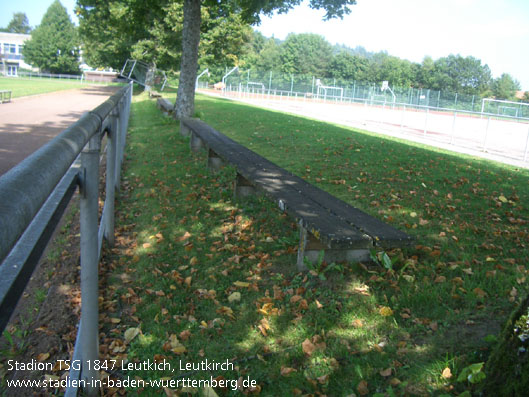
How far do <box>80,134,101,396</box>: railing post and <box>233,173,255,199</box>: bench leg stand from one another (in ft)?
11.7

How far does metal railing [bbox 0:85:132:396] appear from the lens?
40.4 inches

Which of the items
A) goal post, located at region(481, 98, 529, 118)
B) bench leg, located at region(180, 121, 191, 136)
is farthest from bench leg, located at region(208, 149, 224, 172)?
goal post, located at region(481, 98, 529, 118)

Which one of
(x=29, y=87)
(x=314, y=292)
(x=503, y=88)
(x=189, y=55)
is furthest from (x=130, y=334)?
(x=503, y=88)

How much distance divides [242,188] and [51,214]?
15.1 feet

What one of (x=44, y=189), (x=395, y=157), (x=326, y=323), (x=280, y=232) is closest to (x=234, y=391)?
(x=326, y=323)

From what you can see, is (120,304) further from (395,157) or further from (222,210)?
(395,157)

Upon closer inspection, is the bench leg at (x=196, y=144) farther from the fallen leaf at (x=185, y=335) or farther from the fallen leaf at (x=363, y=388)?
the fallen leaf at (x=363, y=388)

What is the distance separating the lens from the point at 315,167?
8312mm

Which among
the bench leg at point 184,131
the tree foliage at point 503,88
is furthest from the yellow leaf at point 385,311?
the tree foliage at point 503,88

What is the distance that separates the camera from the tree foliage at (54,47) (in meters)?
75.8

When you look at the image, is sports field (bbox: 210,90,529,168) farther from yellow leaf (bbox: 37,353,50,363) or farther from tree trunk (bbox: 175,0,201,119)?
yellow leaf (bbox: 37,353,50,363)

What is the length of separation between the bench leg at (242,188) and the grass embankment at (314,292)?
0.51 feet

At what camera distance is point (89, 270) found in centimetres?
256

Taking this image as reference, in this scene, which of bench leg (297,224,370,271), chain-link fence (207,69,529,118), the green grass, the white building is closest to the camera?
bench leg (297,224,370,271)
